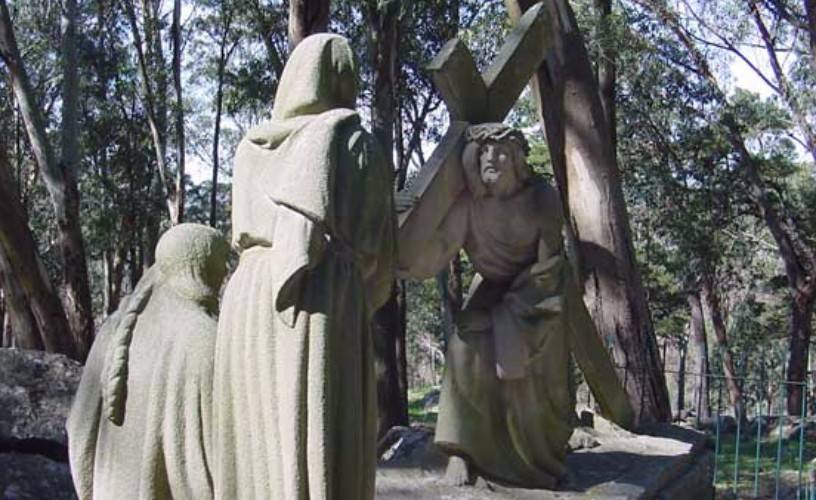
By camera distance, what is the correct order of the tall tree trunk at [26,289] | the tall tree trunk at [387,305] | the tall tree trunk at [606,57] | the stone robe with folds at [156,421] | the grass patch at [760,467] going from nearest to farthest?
1. the stone robe with folds at [156,421]
2. the tall tree trunk at [26,289]
3. the grass patch at [760,467]
4. the tall tree trunk at [606,57]
5. the tall tree trunk at [387,305]

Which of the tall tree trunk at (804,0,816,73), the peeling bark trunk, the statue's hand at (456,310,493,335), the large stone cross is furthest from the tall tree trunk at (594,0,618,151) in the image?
the statue's hand at (456,310,493,335)

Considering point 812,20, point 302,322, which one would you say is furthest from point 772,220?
point 302,322

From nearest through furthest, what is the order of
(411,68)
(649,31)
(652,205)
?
1. (649,31)
2. (411,68)
3. (652,205)

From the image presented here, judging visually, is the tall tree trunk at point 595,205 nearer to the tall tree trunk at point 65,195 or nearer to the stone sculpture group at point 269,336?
the tall tree trunk at point 65,195

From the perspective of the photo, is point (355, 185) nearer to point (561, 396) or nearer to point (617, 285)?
point (561, 396)

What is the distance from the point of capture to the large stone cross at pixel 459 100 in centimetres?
551

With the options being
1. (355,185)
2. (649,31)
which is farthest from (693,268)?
(355,185)

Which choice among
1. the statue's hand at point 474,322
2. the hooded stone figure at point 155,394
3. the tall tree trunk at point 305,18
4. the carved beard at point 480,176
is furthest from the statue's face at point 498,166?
the tall tree trunk at point 305,18

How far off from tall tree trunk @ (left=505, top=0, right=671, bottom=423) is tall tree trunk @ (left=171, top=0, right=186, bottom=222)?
12.5 metres

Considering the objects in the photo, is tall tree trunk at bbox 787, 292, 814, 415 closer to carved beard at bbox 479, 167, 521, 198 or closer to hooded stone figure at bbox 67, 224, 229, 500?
carved beard at bbox 479, 167, 521, 198

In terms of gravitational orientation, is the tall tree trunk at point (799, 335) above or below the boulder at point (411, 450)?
above

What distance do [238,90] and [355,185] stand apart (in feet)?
58.0

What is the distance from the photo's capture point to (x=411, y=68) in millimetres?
19500

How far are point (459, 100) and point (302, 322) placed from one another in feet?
9.65
